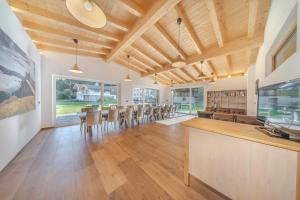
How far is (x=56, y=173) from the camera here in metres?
1.86

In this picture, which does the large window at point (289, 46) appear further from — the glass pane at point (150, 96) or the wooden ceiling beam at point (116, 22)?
the glass pane at point (150, 96)

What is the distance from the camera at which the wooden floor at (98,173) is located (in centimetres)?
148

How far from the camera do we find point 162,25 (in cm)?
326

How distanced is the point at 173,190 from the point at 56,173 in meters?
1.87

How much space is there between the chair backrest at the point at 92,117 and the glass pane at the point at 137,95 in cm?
400

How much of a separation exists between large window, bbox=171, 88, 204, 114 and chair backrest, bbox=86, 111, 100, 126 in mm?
6849

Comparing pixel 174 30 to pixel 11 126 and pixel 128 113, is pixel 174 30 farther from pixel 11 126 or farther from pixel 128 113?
pixel 11 126

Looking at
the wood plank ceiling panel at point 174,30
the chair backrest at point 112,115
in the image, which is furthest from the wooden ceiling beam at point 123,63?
the wood plank ceiling panel at point 174,30

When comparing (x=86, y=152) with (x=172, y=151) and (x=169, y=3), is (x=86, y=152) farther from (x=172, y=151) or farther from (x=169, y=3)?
(x=169, y=3)

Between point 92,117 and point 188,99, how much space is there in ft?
23.4

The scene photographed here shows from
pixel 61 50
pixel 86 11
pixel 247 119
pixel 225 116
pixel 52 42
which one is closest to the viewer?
pixel 86 11

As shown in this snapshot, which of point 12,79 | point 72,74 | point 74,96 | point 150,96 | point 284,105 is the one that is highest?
point 72,74

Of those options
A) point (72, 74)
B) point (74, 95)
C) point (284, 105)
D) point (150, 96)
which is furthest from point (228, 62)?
point (74, 95)

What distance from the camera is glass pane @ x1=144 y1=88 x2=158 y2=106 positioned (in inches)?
335
